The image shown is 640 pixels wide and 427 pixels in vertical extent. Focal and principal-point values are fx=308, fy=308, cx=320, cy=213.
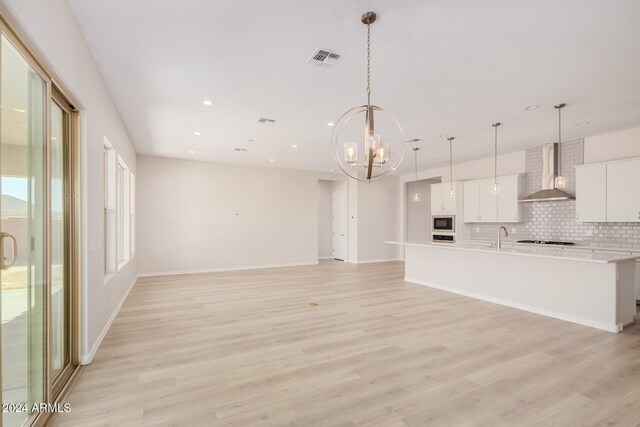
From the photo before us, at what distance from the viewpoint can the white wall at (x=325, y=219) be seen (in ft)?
36.0

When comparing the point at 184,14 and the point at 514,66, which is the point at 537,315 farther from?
the point at 184,14

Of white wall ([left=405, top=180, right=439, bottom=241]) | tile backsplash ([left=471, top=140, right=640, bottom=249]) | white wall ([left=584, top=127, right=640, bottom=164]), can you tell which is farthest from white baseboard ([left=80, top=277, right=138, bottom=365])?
white wall ([left=405, top=180, right=439, bottom=241])

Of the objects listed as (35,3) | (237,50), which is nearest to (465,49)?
(237,50)

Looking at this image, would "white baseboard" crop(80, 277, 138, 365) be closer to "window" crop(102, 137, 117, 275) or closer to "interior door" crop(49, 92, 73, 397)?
"interior door" crop(49, 92, 73, 397)

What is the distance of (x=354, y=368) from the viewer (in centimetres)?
280

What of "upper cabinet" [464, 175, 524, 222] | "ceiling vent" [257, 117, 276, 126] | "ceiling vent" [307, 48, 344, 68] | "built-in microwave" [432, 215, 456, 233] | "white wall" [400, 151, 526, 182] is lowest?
"built-in microwave" [432, 215, 456, 233]

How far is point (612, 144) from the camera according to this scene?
543cm

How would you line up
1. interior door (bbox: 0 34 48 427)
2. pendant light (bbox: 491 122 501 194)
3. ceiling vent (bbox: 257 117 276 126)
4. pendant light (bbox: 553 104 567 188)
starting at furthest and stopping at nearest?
pendant light (bbox: 491 122 501 194), ceiling vent (bbox: 257 117 276 126), pendant light (bbox: 553 104 567 188), interior door (bbox: 0 34 48 427)

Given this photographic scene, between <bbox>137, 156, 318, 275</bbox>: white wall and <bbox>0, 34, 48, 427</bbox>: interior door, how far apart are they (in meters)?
5.88

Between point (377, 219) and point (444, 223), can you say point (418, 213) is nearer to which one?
point (377, 219)

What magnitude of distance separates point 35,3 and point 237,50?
1426 mm

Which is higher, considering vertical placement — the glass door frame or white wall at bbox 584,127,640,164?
white wall at bbox 584,127,640,164

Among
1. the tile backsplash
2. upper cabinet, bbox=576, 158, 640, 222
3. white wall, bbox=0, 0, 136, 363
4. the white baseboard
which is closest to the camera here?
white wall, bbox=0, 0, 136, 363

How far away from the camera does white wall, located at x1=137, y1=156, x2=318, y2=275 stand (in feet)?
24.9
